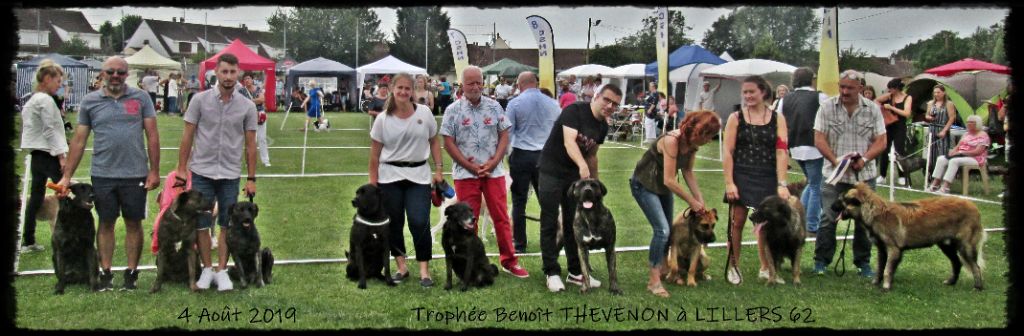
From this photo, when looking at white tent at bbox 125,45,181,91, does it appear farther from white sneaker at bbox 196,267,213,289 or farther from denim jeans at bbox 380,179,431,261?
denim jeans at bbox 380,179,431,261

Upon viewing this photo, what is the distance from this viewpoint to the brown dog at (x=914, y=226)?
6.55 metres

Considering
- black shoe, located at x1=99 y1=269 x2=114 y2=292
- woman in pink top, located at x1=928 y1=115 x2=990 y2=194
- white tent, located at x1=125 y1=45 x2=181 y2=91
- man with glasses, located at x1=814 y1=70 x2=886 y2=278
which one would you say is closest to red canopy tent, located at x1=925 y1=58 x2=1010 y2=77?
woman in pink top, located at x1=928 y1=115 x2=990 y2=194

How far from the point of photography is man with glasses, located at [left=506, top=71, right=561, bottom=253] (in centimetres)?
790

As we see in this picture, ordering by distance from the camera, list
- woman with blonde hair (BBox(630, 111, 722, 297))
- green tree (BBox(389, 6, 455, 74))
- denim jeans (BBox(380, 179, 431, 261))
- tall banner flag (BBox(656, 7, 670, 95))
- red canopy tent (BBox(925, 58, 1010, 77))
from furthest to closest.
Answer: green tree (BBox(389, 6, 455, 74))
red canopy tent (BBox(925, 58, 1010, 77))
tall banner flag (BBox(656, 7, 670, 95))
denim jeans (BBox(380, 179, 431, 261))
woman with blonde hair (BBox(630, 111, 722, 297))


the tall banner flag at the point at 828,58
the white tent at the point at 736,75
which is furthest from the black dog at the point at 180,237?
the white tent at the point at 736,75

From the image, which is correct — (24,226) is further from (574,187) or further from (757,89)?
(757,89)

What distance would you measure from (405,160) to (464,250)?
822 mm

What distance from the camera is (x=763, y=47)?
2541cm

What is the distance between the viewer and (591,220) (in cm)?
618

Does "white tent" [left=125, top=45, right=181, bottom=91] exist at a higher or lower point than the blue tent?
higher

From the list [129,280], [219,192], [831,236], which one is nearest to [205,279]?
[129,280]

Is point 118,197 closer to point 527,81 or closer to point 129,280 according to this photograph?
point 129,280

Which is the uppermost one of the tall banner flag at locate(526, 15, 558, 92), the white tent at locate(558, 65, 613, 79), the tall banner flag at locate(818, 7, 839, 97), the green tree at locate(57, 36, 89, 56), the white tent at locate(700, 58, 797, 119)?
the green tree at locate(57, 36, 89, 56)

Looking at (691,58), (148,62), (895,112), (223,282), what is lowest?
(223,282)
